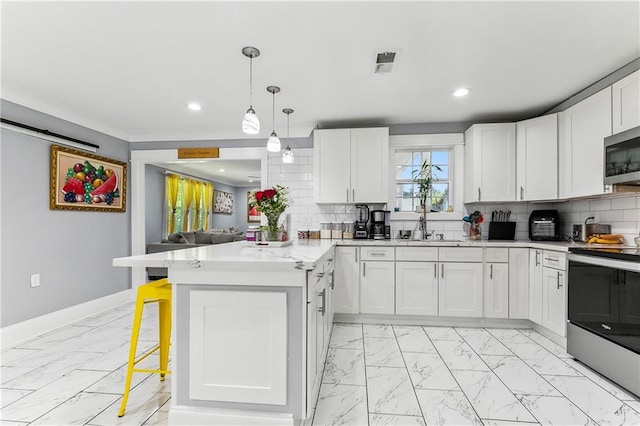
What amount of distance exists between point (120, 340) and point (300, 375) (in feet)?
7.52

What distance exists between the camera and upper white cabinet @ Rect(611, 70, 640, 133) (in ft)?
7.33

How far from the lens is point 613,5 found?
68.6 inches

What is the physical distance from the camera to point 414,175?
4035mm

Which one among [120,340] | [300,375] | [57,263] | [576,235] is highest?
[576,235]

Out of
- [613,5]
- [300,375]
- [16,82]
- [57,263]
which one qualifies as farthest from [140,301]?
[613,5]

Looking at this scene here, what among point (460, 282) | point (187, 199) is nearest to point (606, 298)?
point (460, 282)

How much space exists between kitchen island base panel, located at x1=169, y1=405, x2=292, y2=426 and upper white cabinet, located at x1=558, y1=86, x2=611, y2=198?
3.02 meters

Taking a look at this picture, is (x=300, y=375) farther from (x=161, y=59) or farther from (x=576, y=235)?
(x=576, y=235)

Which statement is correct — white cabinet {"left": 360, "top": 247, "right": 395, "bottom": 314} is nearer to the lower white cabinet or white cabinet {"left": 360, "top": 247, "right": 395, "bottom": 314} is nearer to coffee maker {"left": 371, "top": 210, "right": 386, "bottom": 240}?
coffee maker {"left": 371, "top": 210, "right": 386, "bottom": 240}

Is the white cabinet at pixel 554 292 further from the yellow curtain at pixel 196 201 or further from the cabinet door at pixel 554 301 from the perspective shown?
the yellow curtain at pixel 196 201

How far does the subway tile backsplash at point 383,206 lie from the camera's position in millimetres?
3177

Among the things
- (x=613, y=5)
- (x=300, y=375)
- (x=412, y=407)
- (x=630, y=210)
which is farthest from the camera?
(x=630, y=210)

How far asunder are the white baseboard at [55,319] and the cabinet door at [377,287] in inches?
128

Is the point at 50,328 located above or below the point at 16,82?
below
